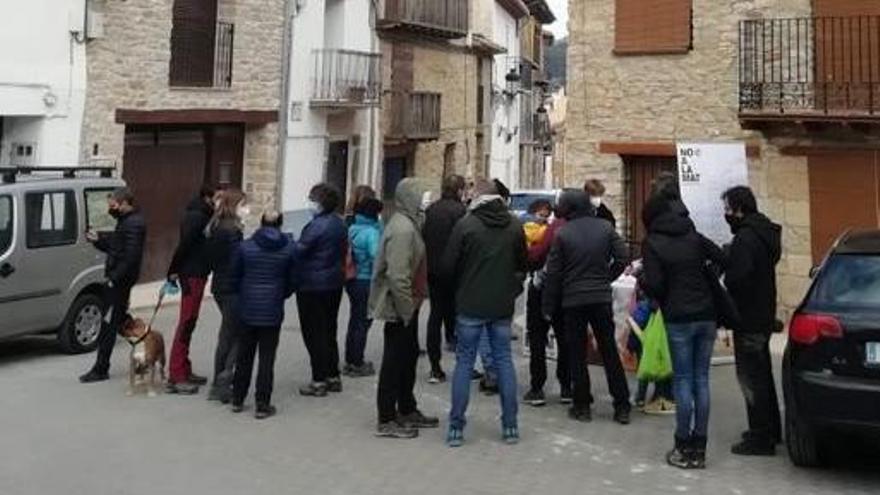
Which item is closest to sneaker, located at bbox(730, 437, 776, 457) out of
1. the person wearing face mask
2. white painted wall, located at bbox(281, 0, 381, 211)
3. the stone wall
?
the person wearing face mask

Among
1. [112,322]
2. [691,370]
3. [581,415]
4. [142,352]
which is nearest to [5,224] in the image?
[112,322]

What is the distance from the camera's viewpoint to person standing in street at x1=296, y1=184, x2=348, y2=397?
836 centimetres

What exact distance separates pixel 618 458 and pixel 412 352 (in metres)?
1.72

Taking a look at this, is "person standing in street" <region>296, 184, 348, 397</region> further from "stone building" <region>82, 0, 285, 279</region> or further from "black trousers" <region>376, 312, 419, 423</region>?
"stone building" <region>82, 0, 285, 279</region>

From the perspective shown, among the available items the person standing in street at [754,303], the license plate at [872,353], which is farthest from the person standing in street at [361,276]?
the license plate at [872,353]

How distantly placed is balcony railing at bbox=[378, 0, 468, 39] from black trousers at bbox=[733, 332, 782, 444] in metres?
18.8

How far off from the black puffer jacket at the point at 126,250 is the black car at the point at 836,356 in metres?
5.71

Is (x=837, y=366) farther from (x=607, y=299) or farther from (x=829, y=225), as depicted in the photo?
(x=829, y=225)

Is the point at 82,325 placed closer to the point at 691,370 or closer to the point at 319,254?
the point at 319,254

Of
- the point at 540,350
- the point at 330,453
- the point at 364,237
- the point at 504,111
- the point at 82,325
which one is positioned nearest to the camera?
the point at 330,453

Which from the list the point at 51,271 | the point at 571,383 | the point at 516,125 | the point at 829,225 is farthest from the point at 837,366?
the point at 516,125

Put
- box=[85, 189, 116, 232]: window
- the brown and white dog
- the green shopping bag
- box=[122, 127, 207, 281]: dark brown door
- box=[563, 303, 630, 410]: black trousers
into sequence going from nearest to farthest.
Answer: box=[563, 303, 630, 410]: black trousers, the green shopping bag, the brown and white dog, box=[85, 189, 116, 232]: window, box=[122, 127, 207, 281]: dark brown door

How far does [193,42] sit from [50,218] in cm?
855

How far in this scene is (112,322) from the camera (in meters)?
8.95
